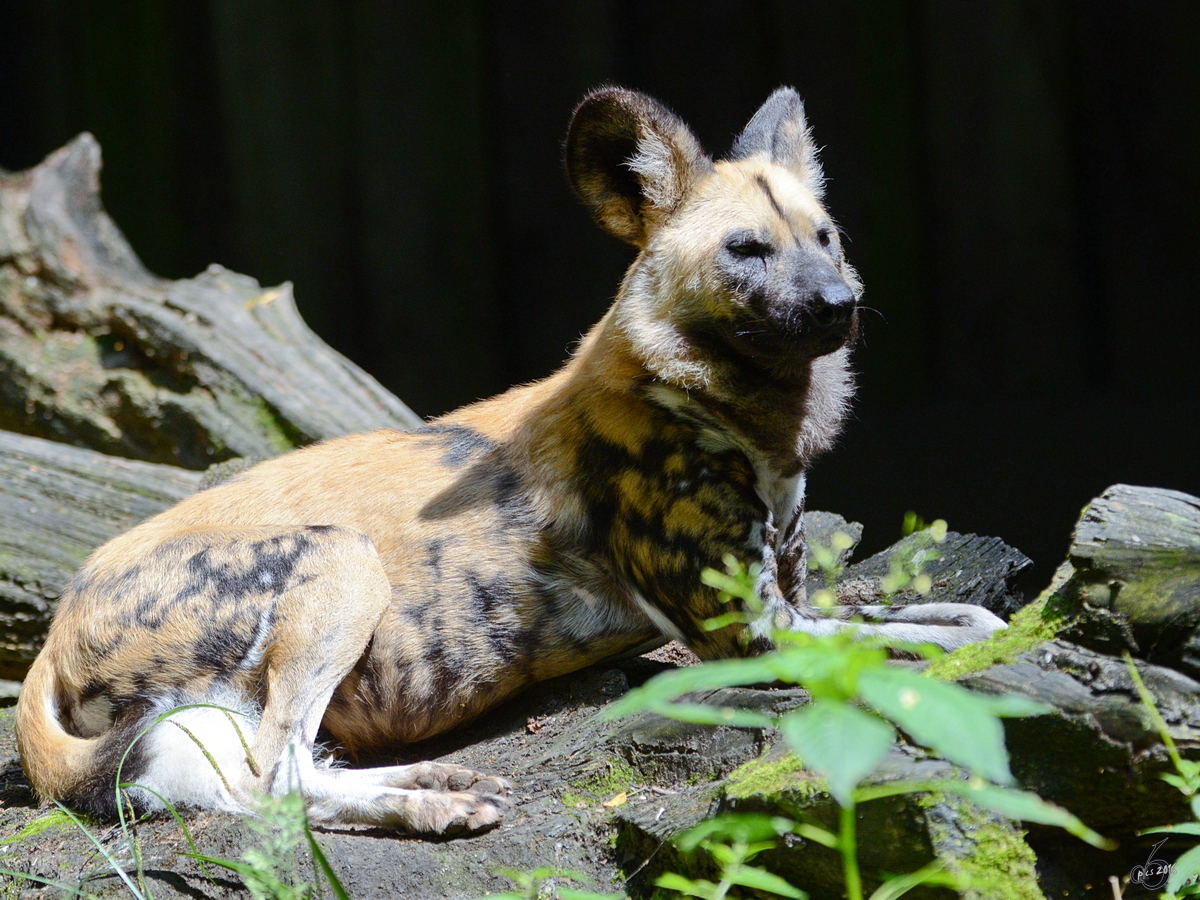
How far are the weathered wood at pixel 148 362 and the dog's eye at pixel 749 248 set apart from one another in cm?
371

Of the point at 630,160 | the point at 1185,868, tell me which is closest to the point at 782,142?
the point at 630,160

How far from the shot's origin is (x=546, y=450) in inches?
172

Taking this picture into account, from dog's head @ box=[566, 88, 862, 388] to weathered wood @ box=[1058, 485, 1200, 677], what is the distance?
4.93 ft

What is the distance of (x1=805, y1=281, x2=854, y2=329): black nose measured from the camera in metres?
3.98

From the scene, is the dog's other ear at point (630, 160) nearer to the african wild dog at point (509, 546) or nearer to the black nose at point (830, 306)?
the african wild dog at point (509, 546)

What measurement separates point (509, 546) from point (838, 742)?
2.98m

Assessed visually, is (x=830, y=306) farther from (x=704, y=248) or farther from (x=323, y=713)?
(x=323, y=713)

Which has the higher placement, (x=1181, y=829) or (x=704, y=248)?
(x=704, y=248)

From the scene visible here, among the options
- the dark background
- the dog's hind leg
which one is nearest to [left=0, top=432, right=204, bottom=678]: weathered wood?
the dog's hind leg

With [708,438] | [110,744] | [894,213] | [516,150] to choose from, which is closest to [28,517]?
[110,744]

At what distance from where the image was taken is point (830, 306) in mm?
3980

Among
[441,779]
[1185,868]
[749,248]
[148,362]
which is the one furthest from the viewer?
[148,362]

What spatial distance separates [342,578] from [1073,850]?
2.58 m

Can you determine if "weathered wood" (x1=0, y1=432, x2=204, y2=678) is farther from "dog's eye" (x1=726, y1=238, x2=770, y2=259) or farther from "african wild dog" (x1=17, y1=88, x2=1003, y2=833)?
→ "dog's eye" (x1=726, y1=238, x2=770, y2=259)
